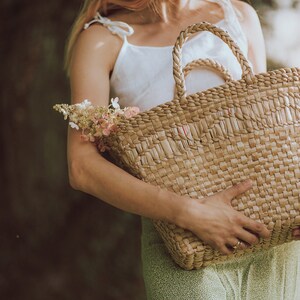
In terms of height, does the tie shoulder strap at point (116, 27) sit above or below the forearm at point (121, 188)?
above

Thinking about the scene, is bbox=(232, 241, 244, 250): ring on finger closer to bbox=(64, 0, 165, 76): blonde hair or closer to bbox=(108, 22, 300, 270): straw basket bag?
bbox=(108, 22, 300, 270): straw basket bag

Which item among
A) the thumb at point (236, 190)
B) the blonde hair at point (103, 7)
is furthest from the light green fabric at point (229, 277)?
the blonde hair at point (103, 7)

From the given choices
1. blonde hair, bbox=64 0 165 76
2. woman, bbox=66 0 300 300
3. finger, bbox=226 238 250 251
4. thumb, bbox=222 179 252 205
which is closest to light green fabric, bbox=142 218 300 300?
woman, bbox=66 0 300 300

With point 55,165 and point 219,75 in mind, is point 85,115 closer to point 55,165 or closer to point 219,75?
point 219,75

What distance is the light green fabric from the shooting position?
1922 millimetres

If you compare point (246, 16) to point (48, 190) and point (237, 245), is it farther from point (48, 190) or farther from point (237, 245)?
point (48, 190)

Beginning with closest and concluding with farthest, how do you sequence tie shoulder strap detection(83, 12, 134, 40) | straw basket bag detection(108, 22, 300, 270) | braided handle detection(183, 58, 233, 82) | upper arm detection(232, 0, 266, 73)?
straw basket bag detection(108, 22, 300, 270), braided handle detection(183, 58, 233, 82), tie shoulder strap detection(83, 12, 134, 40), upper arm detection(232, 0, 266, 73)

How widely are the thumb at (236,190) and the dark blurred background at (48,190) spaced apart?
5.63ft

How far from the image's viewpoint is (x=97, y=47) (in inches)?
82.9

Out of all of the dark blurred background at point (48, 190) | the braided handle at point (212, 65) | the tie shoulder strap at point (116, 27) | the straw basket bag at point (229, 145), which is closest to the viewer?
the straw basket bag at point (229, 145)

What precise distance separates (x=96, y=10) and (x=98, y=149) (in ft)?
1.46

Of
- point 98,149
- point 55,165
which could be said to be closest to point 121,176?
point 98,149

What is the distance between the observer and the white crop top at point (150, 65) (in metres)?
2.12

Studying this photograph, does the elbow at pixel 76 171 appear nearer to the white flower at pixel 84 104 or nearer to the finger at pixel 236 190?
the white flower at pixel 84 104
